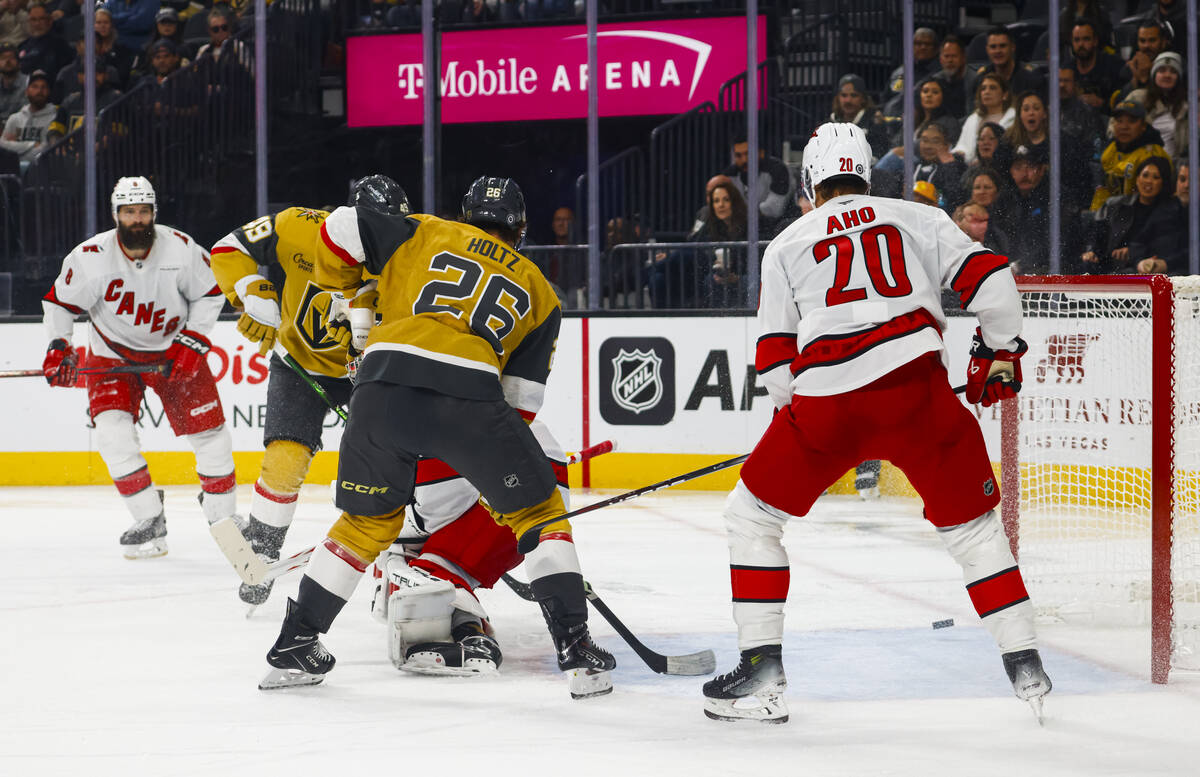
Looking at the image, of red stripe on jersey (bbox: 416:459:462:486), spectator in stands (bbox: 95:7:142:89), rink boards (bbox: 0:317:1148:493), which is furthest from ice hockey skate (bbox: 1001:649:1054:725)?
spectator in stands (bbox: 95:7:142:89)

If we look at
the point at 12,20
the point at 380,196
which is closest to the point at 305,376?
the point at 380,196

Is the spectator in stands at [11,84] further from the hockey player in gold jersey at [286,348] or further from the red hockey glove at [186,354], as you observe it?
the hockey player in gold jersey at [286,348]

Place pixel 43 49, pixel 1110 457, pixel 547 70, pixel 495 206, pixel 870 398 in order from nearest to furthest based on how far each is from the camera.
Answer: pixel 870 398
pixel 495 206
pixel 1110 457
pixel 547 70
pixel 43 49

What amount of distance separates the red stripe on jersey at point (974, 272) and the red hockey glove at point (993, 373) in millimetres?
81

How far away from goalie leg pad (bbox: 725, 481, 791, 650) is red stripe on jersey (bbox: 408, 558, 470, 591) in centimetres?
81

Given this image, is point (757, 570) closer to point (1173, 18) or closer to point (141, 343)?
point (141, 343)

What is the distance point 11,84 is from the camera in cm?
904

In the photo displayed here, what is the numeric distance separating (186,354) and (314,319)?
1.10 meters

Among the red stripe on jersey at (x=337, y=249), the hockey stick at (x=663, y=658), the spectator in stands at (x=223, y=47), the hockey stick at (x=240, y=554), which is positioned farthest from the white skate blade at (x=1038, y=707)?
the spectator in stands at (x=223, y=47)

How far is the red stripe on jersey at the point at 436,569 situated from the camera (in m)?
3.14

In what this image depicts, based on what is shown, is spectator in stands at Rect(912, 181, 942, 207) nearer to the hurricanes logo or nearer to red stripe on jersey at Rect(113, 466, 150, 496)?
the hurricanes logo

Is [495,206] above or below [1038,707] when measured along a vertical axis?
above

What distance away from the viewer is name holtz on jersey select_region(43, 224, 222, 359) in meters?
4.95

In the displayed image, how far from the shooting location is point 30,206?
25.4 ft
